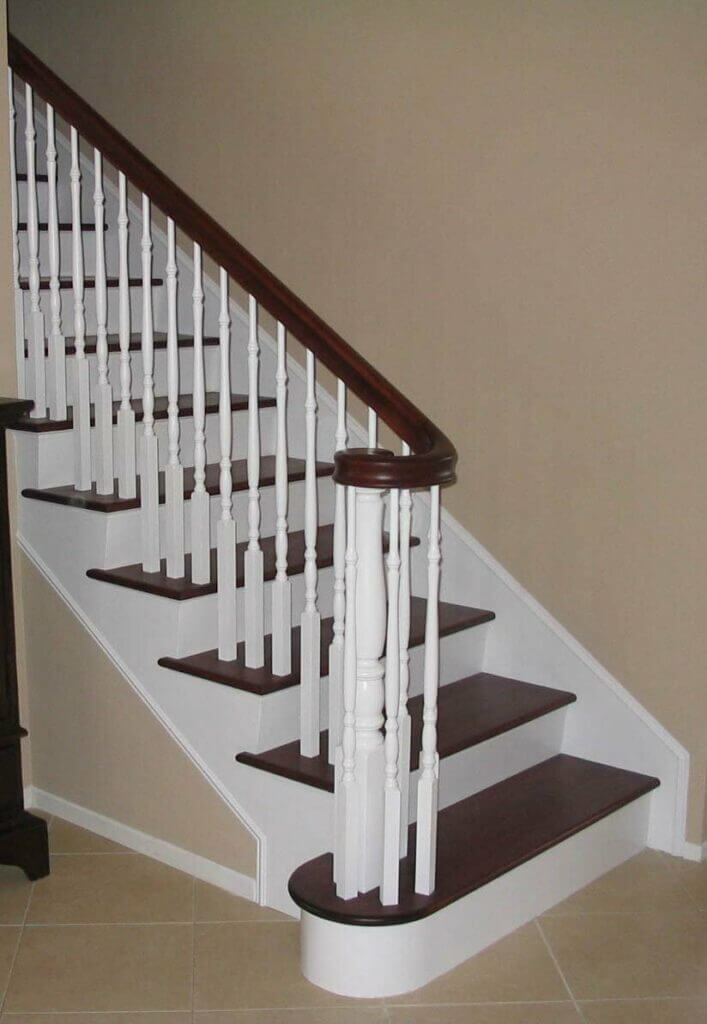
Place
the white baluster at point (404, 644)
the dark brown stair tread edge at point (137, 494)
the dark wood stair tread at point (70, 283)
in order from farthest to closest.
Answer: the dark wood stair tread at point (70, 283)
the dark brown stair tread edge at point (137, 494)
the white baluster at point (404, 644)

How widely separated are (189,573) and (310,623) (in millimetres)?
509

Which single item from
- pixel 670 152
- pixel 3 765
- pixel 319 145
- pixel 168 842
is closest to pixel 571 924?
pixel 168 842

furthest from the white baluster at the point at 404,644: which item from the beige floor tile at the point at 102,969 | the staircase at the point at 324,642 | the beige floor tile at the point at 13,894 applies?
the beige floor tile at the point at 13,894

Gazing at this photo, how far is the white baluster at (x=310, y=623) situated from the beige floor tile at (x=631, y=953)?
75 cm

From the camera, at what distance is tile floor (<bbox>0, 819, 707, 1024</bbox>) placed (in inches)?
107

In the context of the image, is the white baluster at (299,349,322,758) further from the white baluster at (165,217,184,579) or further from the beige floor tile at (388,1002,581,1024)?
the beige floor tile at (388,1002,581,1024)

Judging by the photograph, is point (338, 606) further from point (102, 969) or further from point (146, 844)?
point (146, 844)

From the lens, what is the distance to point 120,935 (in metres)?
3.04

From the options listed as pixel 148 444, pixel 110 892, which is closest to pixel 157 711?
pixel 110 892

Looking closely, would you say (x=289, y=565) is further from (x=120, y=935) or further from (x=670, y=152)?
(x=670, y=152)

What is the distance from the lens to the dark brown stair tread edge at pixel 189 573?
3.31 m

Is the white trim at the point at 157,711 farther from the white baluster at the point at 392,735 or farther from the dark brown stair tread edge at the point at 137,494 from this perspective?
the white baluster at the point at 392,735

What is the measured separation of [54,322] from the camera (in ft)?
11.6

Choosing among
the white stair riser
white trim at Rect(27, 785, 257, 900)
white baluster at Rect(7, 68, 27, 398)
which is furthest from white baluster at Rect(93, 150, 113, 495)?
the white stair riser
